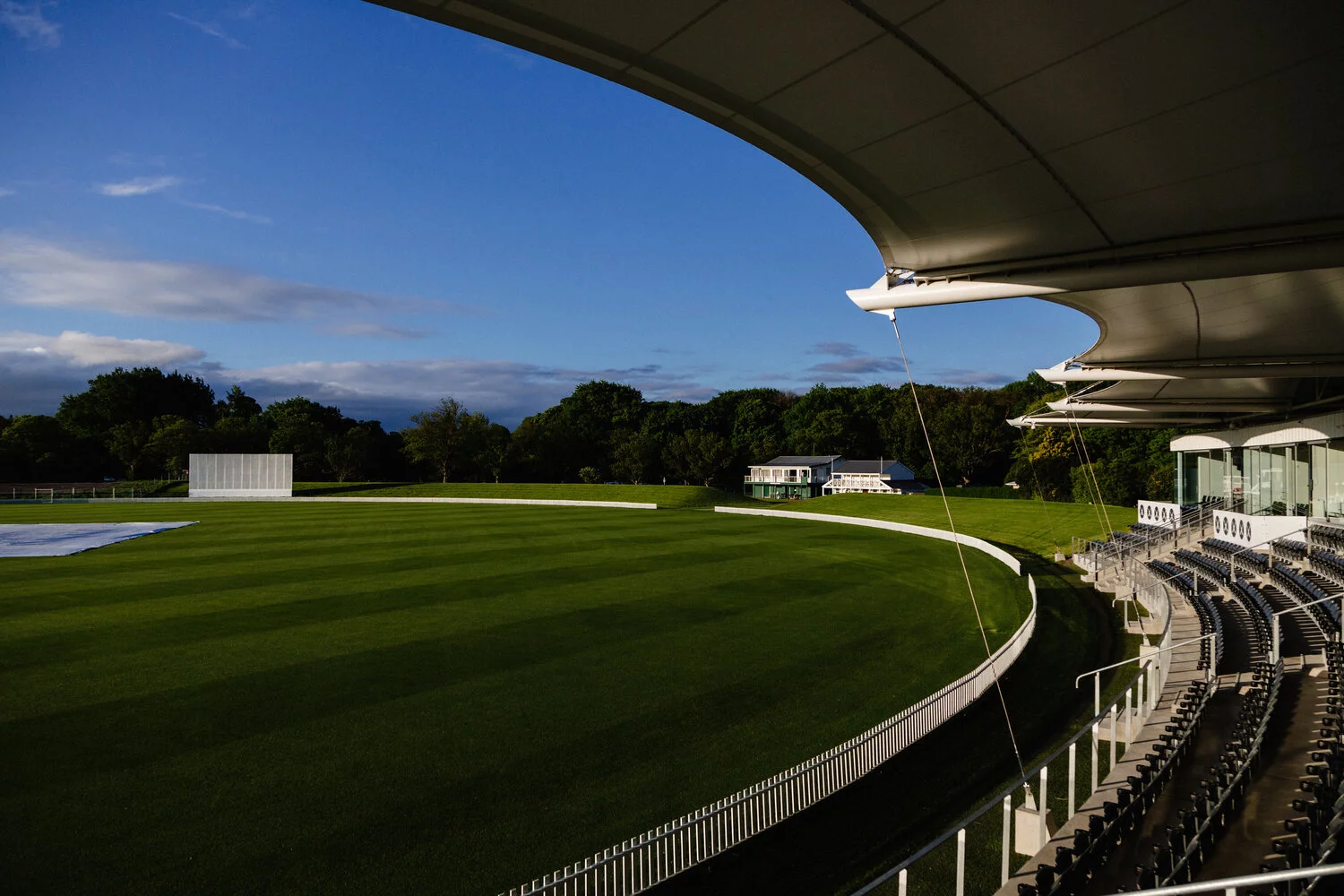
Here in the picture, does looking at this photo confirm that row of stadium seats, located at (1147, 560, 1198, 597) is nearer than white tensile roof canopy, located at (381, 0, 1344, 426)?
No

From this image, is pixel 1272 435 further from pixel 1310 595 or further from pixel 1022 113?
pixel 1022 113

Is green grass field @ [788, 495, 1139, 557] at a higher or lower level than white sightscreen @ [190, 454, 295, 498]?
lower

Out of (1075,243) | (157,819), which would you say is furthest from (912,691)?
(157,819)

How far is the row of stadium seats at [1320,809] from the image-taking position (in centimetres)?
629

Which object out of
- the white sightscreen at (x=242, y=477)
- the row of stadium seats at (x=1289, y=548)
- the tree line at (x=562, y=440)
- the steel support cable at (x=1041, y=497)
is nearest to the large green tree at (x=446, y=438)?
the tree line at (x=562, y=440)

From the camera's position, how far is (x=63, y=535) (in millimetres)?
36750

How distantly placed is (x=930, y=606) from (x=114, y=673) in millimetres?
19636

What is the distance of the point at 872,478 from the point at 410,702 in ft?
239

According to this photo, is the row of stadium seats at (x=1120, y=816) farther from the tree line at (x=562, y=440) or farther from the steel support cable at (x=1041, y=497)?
the tree line at (x=562, y=440)

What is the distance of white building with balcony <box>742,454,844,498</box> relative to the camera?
8694 cm

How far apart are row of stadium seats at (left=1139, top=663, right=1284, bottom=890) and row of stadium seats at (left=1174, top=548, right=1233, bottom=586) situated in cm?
1159

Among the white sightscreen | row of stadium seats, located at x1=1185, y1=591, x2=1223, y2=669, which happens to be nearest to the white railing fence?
row of stadium seats, located at x1=1185, y1=591, x2=1223, y2=669

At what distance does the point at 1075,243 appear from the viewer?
23.6 ft

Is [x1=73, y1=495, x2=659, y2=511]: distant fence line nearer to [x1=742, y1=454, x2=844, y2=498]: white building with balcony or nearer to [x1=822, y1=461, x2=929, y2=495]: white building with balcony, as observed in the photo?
[x1=742, y1=454, x2=844, y2=498]: white building with balcony
